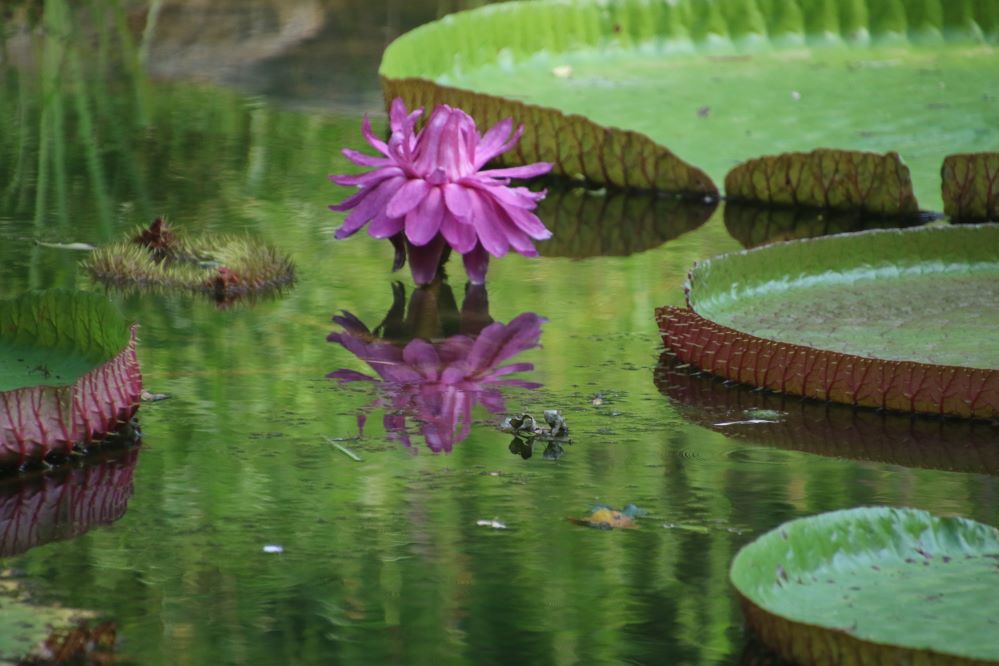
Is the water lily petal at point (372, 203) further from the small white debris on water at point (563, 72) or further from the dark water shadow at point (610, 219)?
the small white debris on water at point (563, 72)

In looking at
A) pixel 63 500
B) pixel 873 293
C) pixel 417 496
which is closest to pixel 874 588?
pixel 417 496

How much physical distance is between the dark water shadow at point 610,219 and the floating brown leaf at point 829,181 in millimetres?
130

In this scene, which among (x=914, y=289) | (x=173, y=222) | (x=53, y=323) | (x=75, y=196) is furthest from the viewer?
(x=75, y=196)

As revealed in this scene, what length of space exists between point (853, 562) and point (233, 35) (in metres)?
5.21

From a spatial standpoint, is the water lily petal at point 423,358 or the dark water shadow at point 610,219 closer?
the water lily petal at point 423,358

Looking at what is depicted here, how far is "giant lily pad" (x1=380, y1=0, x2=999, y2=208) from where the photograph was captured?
5109mm

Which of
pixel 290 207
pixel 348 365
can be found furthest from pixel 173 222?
pixel 348 365

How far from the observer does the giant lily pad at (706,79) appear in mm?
5109

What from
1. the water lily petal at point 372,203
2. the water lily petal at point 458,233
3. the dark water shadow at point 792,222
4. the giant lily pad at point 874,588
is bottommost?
the giant lily pad at point 874,588

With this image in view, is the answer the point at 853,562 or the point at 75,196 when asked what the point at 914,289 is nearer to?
the point at 853,562

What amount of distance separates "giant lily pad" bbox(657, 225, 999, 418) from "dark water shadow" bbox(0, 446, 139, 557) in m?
1.05

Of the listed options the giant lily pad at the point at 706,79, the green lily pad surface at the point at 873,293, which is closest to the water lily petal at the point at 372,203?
the green lily pad surface at the point at 873,293

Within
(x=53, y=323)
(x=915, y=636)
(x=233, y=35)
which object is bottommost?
(x=915, y=636)

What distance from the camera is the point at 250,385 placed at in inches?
132
